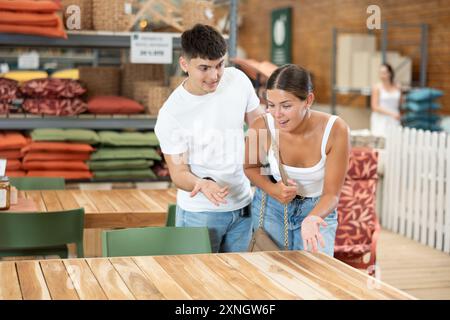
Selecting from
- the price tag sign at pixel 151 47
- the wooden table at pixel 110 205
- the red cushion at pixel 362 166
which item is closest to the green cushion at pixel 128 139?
the price tag sign at pixel 151 47

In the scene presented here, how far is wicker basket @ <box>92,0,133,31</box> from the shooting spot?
4.80m

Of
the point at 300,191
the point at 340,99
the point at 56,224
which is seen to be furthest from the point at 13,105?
the point at 340,99

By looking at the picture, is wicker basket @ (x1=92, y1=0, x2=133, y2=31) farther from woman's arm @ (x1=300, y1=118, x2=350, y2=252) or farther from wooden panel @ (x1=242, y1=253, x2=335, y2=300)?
wooden panel @ (x1=242, y1=253, x2=335, y2=300)

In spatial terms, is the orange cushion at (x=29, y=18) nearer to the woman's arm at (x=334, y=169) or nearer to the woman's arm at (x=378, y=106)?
the woman's arm at (x=334, y=169)

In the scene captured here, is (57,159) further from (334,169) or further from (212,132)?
(334,169)

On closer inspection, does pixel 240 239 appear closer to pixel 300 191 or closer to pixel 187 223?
pixel 187 223

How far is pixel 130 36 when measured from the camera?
4.83m

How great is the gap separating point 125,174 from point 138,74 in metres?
0.82

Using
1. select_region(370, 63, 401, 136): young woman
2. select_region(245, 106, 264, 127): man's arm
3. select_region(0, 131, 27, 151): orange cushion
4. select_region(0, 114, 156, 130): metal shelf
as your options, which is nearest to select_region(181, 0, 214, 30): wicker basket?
select_region(0, 114, 156, 130): metal shelf

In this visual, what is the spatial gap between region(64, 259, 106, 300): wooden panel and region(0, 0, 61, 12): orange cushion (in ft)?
8.76

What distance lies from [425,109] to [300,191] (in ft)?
18.0

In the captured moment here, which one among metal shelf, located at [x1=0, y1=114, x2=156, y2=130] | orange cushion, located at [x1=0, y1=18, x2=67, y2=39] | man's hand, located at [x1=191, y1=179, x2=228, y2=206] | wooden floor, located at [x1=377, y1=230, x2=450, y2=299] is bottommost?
wooden floor, located at [x1=377, y1=230, x2=450, y2=299]

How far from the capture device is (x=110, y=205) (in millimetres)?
3807

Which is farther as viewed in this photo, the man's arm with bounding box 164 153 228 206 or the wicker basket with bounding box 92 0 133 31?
the wicker basket with bounding box 92 0 133 31
